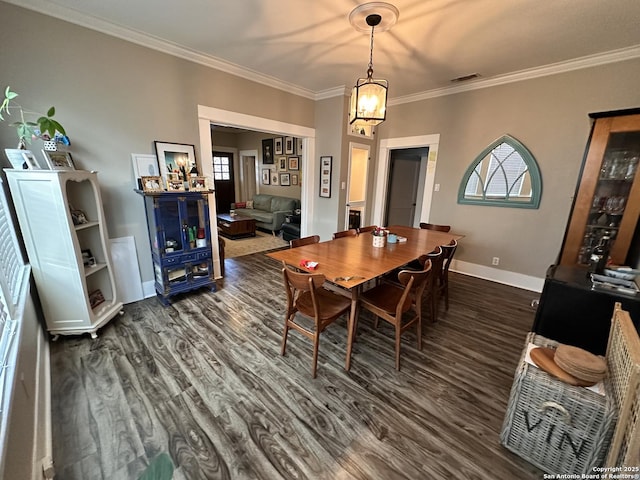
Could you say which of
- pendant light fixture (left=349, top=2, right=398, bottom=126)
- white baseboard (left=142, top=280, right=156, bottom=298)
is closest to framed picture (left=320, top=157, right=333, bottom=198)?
pendant light fixture (left=349, top=2, right=398, bottom=126)

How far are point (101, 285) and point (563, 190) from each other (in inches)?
213

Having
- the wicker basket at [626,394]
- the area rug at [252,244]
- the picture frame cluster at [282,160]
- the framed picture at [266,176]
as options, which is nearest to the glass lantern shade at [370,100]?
the wicker basket at [626,394]

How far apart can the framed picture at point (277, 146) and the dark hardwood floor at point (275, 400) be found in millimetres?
5449

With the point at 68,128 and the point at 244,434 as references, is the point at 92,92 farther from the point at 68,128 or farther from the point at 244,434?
the point at 244,434

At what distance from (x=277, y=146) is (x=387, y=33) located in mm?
5051

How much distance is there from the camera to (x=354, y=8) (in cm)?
205

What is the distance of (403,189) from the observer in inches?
219

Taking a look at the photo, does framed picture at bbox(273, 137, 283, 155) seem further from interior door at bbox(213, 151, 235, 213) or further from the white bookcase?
the white bookcase

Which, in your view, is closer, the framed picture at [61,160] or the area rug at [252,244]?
the framed picture at [61,160]

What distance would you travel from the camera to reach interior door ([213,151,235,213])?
7.96 meters

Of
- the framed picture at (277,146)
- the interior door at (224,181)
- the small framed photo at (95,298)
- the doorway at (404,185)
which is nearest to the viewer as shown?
the small framed photo at (95,298)

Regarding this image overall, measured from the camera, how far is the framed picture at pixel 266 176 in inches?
293

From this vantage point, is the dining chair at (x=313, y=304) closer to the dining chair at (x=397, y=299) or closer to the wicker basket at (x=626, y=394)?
the dining chair at (x=397, y=299)

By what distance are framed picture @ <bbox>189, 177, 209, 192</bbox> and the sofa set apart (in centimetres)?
298
